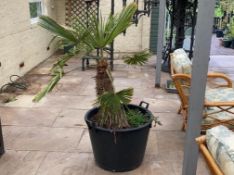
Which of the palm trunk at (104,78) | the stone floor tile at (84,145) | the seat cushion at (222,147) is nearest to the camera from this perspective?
the seat cushion at (222,147)

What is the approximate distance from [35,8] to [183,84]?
15.6ft

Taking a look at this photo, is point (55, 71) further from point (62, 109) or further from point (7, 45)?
point (7, 45)

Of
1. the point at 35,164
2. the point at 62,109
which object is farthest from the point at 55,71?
the point at 62,109

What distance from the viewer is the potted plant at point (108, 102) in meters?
2.36

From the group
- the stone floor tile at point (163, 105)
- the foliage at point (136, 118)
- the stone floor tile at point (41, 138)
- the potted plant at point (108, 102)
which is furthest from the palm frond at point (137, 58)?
the stone floor tile at point (163, 105)

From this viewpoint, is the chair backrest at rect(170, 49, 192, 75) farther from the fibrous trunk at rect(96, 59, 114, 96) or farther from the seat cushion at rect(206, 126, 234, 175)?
the seat cushion at rect(206, 126, 234, 175)

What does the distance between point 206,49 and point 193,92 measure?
0.90ft

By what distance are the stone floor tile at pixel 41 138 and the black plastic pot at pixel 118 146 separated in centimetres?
53

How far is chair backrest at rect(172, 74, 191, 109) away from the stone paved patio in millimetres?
456

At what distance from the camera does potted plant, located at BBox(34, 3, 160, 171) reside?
2361 mm

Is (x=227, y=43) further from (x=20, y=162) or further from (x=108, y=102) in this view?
(x=20, y=162)

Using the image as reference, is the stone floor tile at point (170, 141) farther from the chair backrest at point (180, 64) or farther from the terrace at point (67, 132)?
the chair backrest at point (180, 64)

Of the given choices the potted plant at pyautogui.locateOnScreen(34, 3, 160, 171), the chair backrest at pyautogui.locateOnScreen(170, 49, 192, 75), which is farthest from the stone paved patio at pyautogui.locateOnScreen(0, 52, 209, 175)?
the chair backrest at pyautogui.locateOnScreen(170, 49, 192, 75)

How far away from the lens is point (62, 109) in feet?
13.5
